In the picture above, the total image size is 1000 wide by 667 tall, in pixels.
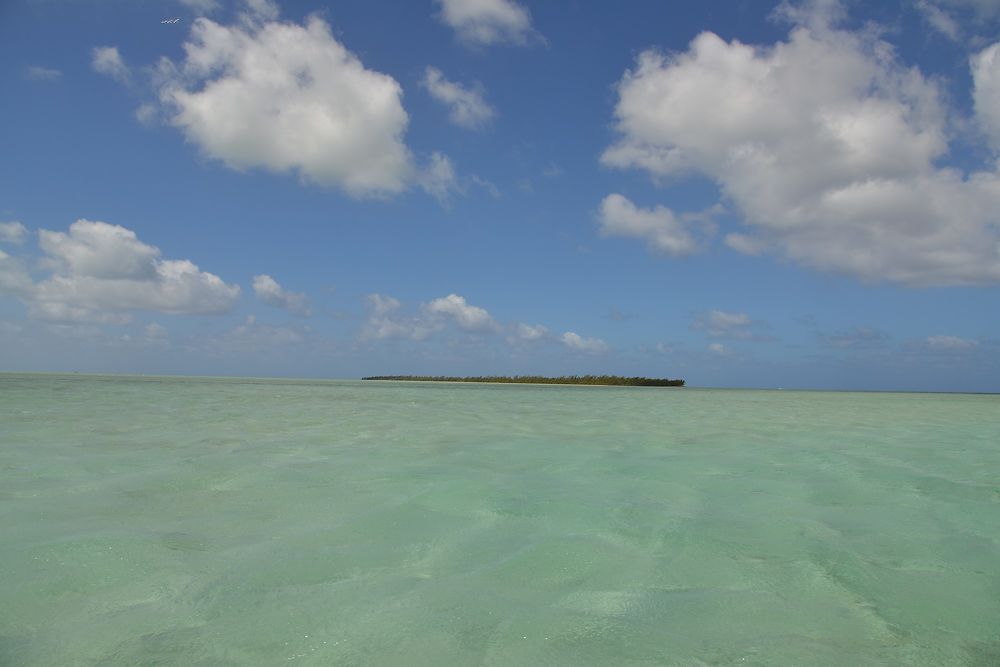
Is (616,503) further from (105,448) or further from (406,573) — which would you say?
(105,448)

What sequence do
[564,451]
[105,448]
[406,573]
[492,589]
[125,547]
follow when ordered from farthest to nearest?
1. [564,451]
2. [105,448]
3. [125,547]
4. [406,573]
5. [492,589]

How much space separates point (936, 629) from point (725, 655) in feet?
3.55

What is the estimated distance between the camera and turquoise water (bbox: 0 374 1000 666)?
8.21 feet

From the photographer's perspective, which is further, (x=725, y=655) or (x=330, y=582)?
(x=330, y=582)

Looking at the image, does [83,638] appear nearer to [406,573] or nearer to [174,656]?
[174,656]

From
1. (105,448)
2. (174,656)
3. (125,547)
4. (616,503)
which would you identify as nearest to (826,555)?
(616,503)

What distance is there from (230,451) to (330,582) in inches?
205

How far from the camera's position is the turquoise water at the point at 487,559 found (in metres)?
2.50

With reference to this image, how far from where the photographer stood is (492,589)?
311 centimetres

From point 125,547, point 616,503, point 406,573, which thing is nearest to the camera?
point 406,573

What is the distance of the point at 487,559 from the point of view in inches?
142

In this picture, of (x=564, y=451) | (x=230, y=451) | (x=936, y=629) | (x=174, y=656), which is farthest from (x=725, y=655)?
(x=230, y=451)

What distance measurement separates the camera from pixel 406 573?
131 inches

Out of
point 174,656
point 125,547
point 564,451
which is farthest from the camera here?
point 564,451
